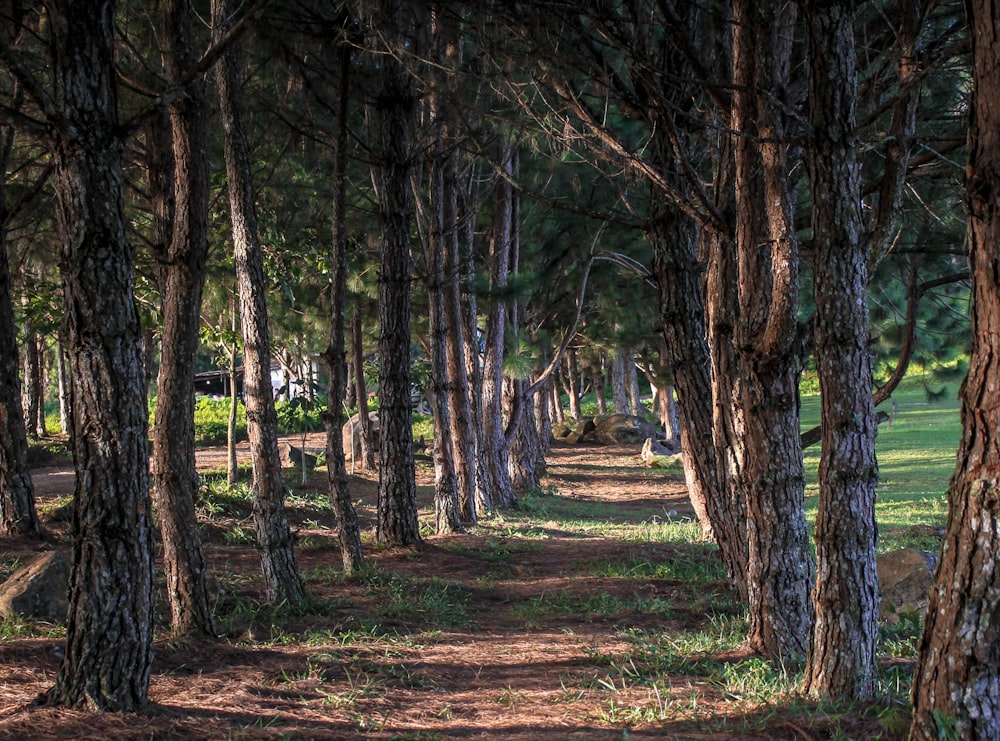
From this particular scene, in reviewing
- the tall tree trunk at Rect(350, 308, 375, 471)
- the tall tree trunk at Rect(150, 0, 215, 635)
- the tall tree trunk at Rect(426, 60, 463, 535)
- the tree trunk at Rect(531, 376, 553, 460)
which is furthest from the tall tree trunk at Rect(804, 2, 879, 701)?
the tree trunk at Rect(531, 376, 553, 460)

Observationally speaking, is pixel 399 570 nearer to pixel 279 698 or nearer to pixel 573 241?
pixel 279 698

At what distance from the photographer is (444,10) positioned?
7609 millimetres

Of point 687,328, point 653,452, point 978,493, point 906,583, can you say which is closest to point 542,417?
point 653,452

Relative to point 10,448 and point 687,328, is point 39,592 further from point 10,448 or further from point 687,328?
point 687,328

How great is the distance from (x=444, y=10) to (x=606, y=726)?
5.95 m

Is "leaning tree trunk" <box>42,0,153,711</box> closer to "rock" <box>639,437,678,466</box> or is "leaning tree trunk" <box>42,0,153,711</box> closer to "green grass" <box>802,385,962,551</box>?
"green grass" <box>802,385,962,551</box>

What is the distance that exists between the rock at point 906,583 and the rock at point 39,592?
5.77m

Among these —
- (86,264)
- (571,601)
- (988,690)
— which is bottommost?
(571,601)

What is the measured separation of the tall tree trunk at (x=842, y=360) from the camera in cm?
386

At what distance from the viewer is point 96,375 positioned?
385cm

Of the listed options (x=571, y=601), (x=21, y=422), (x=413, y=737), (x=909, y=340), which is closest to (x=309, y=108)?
(x=21, y=422)

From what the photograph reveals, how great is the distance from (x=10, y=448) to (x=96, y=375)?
5091mm

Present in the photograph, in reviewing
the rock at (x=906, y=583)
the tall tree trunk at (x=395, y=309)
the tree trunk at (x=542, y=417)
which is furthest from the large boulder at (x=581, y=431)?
the rock at (x=906, y=583)

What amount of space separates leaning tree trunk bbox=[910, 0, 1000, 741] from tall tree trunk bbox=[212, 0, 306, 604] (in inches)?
176
